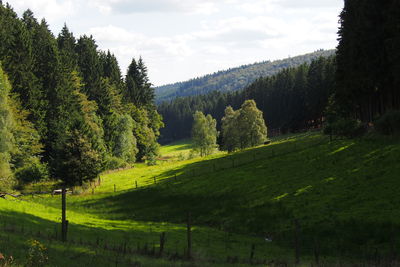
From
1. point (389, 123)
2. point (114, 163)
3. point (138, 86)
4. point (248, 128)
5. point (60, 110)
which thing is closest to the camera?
point (389, 123)

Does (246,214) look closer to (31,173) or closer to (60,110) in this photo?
(31,173)

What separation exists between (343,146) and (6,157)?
4008cm

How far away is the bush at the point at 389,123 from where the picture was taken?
48375 mm

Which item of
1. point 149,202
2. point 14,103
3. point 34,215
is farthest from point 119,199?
point 14,103

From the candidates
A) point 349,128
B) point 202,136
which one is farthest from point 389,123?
point 202,136

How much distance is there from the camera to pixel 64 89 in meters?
79.7

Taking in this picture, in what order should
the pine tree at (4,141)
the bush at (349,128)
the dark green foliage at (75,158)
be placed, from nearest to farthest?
the pine tree at (4,141)
the bush at (349,128)
the dark green foliage at (75,158)

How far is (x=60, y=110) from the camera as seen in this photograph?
7750 cm

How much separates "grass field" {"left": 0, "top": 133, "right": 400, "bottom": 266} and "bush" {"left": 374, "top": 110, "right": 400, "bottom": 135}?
126cm

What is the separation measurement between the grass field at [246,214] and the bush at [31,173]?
30.6 ft

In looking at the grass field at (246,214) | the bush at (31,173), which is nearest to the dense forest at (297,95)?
the grass field at (246,214)

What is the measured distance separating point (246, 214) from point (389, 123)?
70.4ft

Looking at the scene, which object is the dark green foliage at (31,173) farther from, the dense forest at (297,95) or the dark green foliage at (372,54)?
the dense forest at (297,95)

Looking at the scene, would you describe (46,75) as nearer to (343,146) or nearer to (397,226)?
(343,146)
